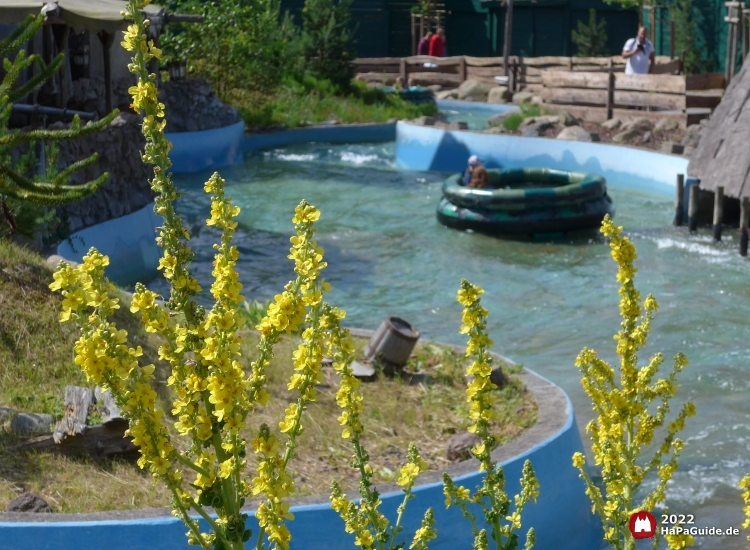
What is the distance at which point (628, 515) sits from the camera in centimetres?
340

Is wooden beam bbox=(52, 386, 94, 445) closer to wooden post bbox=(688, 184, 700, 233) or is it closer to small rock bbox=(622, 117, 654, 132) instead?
wooden post bbox=(688, 184, 700, 233)

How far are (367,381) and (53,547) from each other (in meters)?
2.92

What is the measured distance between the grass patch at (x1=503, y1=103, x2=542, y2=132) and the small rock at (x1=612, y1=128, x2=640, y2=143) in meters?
2.77

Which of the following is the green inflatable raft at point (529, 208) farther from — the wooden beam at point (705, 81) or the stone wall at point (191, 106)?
the wooden beam at point (705, 81)

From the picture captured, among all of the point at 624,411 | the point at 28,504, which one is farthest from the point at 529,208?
the point at 624,411

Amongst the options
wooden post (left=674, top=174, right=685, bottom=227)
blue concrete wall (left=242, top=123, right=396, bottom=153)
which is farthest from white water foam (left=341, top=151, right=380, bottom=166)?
wooden post (left=674, top=174, right=685, bottom=227)

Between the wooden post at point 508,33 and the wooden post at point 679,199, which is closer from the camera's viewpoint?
the wooden post at point 679,199

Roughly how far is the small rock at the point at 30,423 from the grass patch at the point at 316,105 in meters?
17.7

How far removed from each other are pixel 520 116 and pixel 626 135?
3.36m

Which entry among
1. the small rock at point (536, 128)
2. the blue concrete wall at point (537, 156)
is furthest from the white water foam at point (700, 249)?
the small rock at point (536, 128)

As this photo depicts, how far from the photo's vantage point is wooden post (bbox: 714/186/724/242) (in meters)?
13.3

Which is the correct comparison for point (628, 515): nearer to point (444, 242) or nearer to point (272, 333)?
point (272, 333)

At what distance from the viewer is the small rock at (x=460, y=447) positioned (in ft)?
19.9

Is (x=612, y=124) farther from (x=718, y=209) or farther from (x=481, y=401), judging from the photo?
(x=481, y=401)
